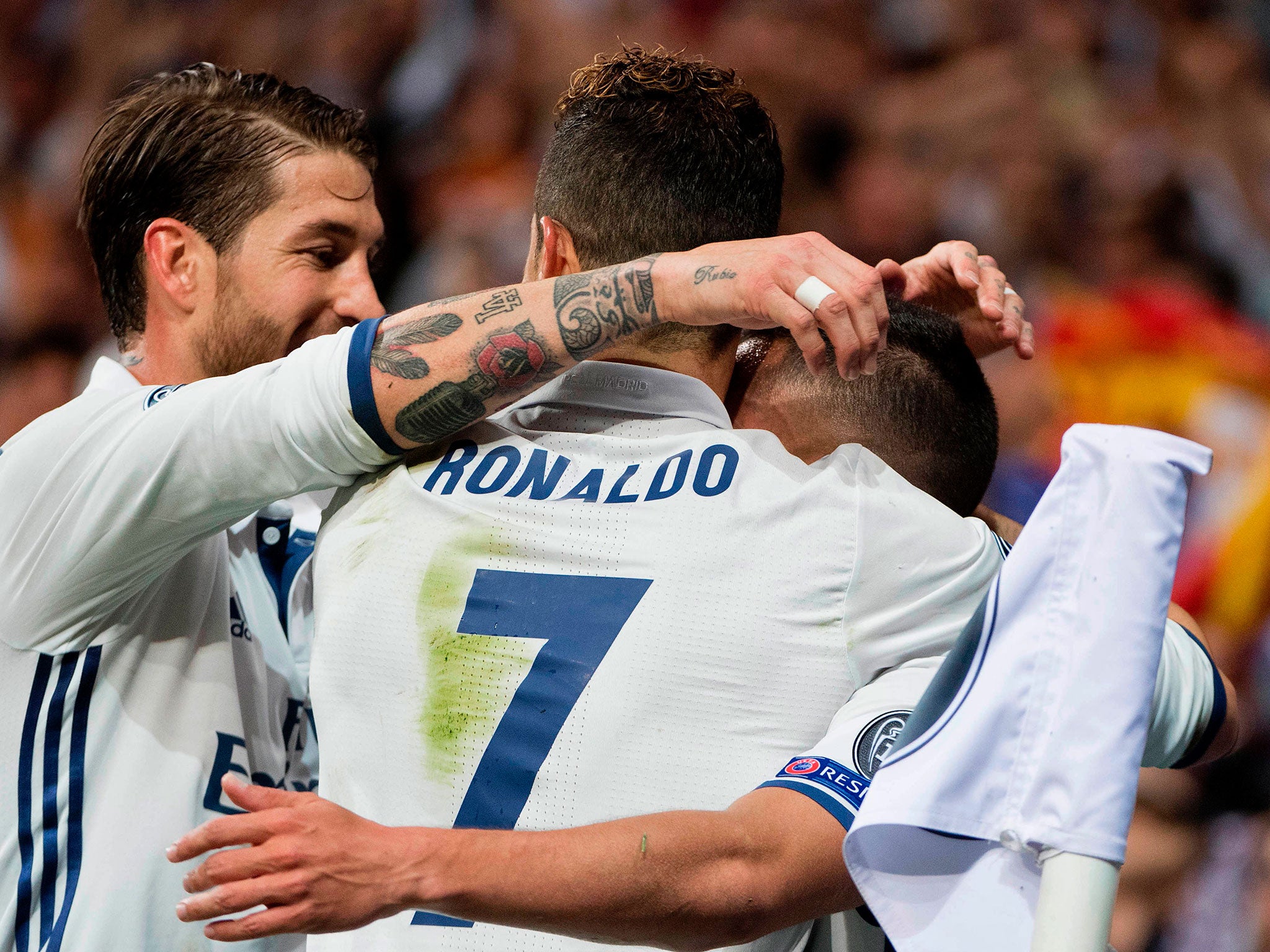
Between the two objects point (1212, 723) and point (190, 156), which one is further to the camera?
point (190, 156)

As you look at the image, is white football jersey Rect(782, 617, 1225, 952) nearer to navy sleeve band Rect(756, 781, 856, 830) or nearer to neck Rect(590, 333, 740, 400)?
navy sleeve band Rect(756, 781, 856, 830)

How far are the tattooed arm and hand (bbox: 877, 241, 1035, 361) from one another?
40 cm

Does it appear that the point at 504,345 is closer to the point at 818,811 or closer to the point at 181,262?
the point at 818,811

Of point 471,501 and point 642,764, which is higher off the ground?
point 471,501

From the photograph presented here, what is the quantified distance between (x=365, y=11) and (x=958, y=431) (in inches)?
233

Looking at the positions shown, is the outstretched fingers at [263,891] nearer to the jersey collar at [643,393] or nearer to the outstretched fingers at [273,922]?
the outstretched fingers at [273,922]

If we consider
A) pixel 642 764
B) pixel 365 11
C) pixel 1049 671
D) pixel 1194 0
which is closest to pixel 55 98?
pixel 365 11

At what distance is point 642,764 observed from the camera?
1.77 metres

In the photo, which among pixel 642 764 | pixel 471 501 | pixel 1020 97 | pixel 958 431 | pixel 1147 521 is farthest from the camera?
pixel 1020 97

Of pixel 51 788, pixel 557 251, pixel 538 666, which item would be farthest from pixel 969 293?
pixel 51 788

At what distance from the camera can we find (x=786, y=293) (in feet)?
5.63

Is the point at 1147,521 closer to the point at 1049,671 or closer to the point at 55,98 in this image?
the point at 1049,671

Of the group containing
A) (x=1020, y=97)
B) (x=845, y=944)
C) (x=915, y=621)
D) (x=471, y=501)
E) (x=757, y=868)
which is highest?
(x=1020, y=97)

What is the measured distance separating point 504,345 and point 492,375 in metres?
0.05
